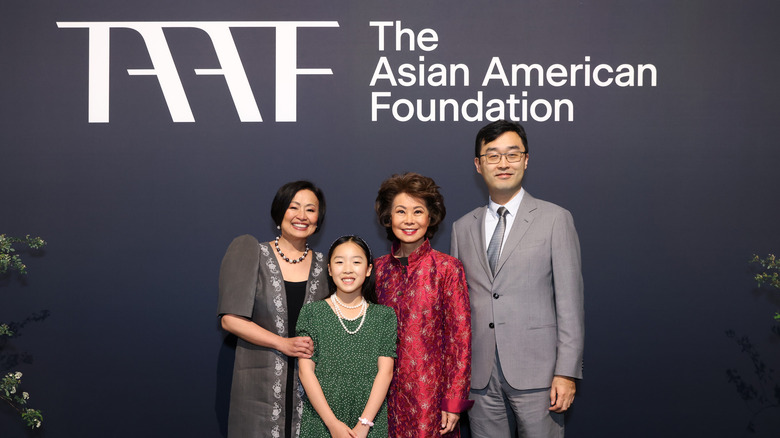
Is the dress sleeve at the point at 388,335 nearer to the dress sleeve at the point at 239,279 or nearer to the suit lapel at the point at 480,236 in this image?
the suit lapel at the point at 480,236

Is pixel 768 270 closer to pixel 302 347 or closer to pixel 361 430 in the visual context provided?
pixel 361 430

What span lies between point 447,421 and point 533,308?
59cm

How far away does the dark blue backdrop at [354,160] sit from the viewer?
137 inches

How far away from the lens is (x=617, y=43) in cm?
348

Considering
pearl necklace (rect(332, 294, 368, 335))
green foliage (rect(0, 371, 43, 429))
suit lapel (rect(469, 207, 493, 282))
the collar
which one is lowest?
green foliage (rect(0, 371, 43, 429))

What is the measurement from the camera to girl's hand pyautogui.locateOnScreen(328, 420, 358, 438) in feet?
7.77

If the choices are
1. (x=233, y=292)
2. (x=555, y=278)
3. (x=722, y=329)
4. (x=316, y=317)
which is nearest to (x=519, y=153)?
(x=555, y=278)

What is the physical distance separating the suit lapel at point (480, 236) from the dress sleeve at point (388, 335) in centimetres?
47

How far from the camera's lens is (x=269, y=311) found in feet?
8.89

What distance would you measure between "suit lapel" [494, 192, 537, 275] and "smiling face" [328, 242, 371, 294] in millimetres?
597

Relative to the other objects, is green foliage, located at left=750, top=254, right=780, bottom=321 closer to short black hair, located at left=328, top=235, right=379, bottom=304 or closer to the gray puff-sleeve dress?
short black hair, located at left=328, top=235, right=379, bottom=304

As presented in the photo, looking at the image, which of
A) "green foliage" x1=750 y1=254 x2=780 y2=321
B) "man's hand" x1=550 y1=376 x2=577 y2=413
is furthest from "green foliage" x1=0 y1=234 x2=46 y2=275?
"green foliage" x1=750 y1=254 x2=780 y2=321

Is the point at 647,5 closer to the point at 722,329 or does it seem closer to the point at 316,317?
the point at 722,329

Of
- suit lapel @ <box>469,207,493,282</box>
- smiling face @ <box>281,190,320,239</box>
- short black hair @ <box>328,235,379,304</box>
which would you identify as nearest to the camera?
short black hair @ <box>328,235,379,304</box>
